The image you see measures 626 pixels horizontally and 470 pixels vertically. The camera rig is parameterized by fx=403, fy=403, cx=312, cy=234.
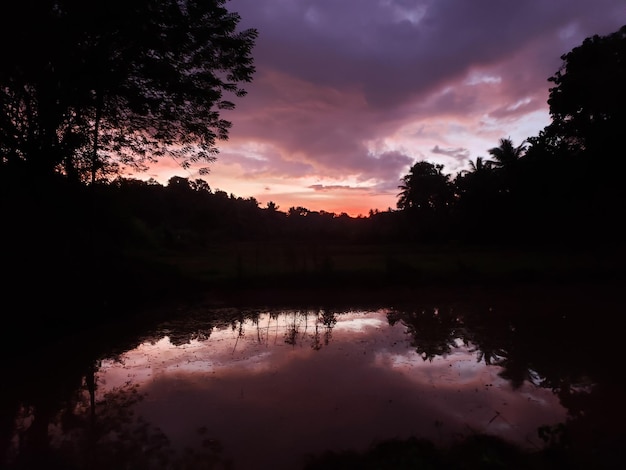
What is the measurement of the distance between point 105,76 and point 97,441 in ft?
27.2

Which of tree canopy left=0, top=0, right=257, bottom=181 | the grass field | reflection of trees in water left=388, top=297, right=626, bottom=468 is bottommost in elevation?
reflection of trees in water left=388, top=297, right=626, bottom=468

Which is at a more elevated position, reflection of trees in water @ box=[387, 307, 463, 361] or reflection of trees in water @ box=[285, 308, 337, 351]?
reflection of trees in water @ box=[387, 307, 463, 361]

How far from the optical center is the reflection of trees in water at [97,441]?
4.37 meters

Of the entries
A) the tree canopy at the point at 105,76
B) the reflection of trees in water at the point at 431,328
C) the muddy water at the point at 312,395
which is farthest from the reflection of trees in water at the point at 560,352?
the tree canopy at the point at 105,76

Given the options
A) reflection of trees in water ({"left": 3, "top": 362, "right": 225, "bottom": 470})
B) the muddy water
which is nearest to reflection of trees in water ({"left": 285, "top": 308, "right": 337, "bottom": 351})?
the muddy water

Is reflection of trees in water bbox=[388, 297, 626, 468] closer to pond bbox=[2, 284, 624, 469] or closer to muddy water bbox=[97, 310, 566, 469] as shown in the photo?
pond bbox=[2, 284, 624, 469]

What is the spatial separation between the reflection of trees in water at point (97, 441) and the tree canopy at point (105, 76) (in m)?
6.76

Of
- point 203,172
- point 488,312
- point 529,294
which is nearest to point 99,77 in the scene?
point 203,172

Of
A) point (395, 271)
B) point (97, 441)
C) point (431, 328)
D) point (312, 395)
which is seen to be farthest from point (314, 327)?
point (97, 441)

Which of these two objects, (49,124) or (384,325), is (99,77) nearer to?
(49,124)

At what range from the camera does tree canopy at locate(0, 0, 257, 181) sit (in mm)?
8453

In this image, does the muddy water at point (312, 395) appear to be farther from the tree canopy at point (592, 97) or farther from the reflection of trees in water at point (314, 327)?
the tree canopy at point (592, 97)

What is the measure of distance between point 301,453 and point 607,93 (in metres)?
19.3

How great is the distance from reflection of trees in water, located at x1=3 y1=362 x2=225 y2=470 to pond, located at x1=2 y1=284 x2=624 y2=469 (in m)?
0.02
